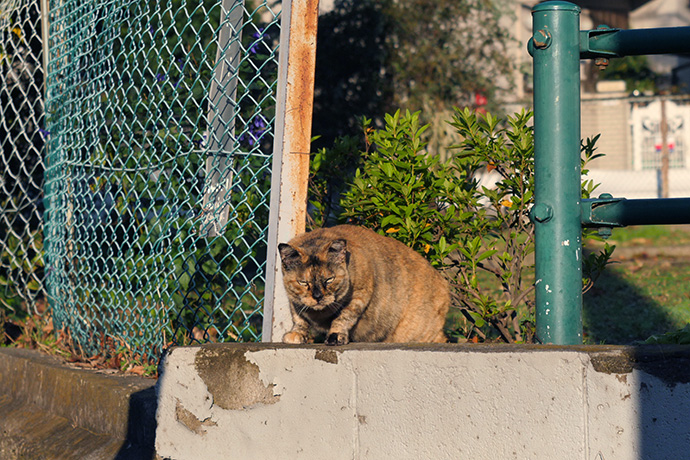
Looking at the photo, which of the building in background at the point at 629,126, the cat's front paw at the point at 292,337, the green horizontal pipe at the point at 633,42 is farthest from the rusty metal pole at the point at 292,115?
the building in background at the point at 629,126

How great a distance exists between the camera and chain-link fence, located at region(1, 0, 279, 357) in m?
3.13

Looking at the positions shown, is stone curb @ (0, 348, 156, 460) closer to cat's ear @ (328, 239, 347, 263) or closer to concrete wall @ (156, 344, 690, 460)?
concrete wall @ (156, 344, 690, 460)

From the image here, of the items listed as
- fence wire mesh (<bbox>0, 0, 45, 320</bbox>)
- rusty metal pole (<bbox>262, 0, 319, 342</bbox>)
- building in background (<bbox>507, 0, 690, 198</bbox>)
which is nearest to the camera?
rusty metal pole (<bbox>262, 0, 319, 342</bbox>)

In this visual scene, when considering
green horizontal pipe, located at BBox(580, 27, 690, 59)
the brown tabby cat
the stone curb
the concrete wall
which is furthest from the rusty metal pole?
green horizontal pipe, located at BBox(580, 27, 690, 59)

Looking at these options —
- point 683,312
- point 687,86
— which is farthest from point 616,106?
point 683,312

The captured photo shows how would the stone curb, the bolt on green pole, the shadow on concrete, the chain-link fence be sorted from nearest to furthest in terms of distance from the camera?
the bolt on green pole
the shadow on concrete
the stone curb
the chain-link fence

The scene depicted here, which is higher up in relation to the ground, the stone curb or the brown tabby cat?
the brown tabby cat

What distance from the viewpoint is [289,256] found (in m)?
2.83

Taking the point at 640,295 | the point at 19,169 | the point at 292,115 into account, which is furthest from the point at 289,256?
the point at 640,295

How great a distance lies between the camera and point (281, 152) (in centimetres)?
271

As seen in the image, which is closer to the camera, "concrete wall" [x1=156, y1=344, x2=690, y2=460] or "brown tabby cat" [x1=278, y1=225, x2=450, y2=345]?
"concrete wall" [x1=156, y1=344, x2=690, y2=460]

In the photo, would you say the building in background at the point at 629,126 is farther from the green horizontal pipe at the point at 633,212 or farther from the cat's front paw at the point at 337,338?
the green horizontal pipe at the point at 633,212

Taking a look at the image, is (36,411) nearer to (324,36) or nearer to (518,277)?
(518,277)

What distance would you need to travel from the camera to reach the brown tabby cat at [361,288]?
2.93 m
